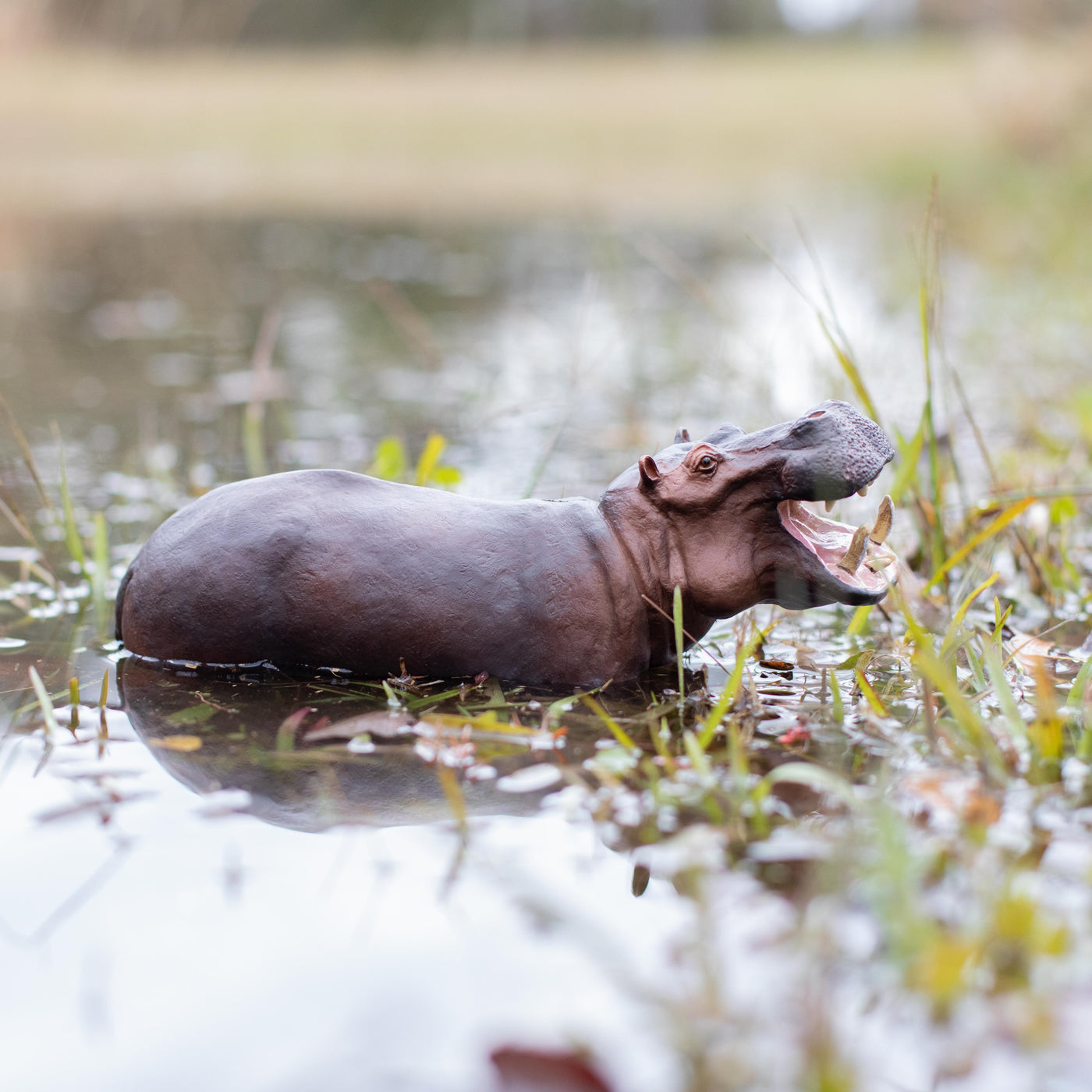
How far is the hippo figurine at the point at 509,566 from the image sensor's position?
97.1 inches

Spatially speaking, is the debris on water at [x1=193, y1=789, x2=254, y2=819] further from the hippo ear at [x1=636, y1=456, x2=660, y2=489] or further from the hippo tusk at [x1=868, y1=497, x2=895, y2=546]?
the hippo tusk at [x1=868, y1=497, x2=895, y2=546]

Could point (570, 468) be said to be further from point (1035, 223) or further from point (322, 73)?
point (322, 73)

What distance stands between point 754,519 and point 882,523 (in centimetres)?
24

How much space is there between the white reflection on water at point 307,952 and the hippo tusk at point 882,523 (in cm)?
87

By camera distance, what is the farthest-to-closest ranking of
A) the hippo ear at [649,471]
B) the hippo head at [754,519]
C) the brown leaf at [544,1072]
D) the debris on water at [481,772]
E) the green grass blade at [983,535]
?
the green grass blade at [983,535]
the hippo ear at [649,471]
the hippo head at [754,519]
the debris on water at [481,772]
the brown leaf at [544,1072]

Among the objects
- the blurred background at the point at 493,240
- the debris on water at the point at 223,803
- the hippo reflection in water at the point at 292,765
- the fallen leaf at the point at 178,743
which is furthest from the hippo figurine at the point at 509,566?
the blurred background at the point at 493,240

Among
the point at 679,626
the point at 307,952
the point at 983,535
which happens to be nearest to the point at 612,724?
the point at 679,626

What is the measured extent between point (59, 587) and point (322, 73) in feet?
77.3

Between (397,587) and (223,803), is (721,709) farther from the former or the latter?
(223,803)

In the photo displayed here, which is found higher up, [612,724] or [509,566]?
[509,566]

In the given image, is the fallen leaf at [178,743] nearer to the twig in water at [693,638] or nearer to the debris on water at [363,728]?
the debris on water at [363,728]

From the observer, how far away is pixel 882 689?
2551 millimetres

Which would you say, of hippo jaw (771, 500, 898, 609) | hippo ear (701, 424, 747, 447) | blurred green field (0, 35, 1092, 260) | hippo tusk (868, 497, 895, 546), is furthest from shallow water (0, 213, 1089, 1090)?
blurred green field (0, 35, 1092, 260)

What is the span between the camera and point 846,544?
2.57 meters
